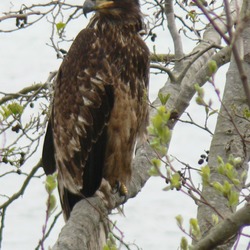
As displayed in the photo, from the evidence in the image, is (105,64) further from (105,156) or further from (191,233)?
(191,233)

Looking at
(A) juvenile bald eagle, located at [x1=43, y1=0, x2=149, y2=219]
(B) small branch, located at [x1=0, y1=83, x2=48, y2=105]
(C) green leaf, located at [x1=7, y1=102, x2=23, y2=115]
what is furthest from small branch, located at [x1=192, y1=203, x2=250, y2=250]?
(B) small branch, located at [x1=0, y1=83, x2=48, y2=105]

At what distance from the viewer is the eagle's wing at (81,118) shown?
4336 millimetres

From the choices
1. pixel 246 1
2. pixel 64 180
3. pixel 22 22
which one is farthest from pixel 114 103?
pixel 246 1

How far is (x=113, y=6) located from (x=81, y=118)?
758 millimetres

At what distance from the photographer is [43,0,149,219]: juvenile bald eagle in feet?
14.3

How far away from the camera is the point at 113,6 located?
4.76m

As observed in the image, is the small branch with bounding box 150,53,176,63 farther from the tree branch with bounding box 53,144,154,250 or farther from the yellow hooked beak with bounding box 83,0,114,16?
the tree branch with bounding box 53,144,154,250

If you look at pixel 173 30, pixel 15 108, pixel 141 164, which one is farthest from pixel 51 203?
pixel 173 30

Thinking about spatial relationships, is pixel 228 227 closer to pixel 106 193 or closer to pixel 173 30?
pixel 106 193

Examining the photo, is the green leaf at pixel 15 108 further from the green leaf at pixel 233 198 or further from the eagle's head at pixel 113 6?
the green leaf at pixel 233 198

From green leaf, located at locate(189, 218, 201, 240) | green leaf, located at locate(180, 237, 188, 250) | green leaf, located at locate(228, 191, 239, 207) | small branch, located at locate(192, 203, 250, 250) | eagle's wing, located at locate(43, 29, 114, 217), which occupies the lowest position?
small branch, located at locate(192, 203, 250, 250)

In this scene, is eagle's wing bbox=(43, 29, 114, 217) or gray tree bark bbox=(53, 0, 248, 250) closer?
gray tree bark bbox=(53, 0, 248, 250)

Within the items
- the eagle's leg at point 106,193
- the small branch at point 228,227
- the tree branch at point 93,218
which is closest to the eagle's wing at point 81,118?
the eagle's leg at point 106,193

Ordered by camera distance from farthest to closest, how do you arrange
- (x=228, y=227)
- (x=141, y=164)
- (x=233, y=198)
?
1. (x=141, y=164)
2. (x=233, y=198)
3. (x=228, y=227)
